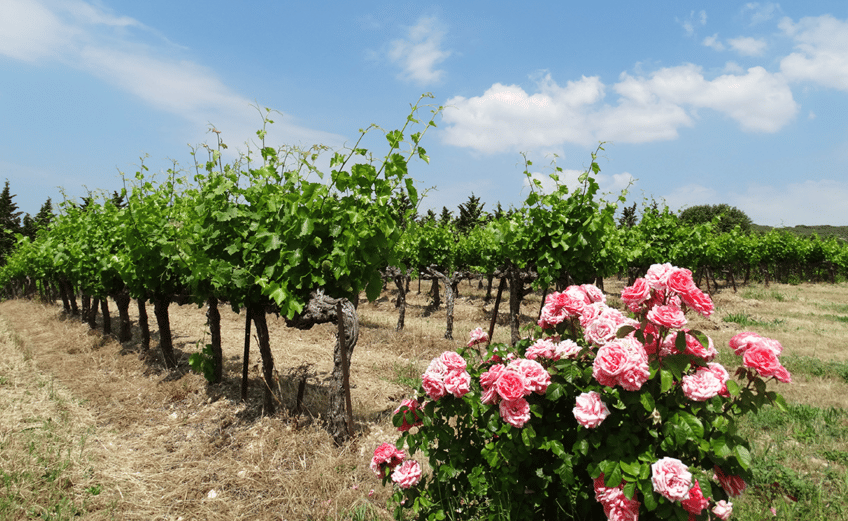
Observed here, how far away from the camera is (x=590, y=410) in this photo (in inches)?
→ 85.2

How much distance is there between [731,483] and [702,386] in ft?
1.77

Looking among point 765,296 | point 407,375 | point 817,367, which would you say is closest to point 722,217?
point 765,296

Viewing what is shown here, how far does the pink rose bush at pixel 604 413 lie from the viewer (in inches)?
82.0

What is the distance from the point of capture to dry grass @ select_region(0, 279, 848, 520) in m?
3.96

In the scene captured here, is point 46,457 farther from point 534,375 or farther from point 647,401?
point 647,401

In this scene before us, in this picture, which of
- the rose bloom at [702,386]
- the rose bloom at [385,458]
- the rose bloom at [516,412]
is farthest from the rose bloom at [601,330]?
the rose bloom at [385,458]

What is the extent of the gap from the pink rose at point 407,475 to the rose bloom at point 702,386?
1.65m

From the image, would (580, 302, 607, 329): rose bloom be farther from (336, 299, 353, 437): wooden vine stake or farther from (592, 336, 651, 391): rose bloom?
(336, 299, 353, 437): wooden vine stake

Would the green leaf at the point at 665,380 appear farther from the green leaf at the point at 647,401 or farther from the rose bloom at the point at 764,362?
the rose bloom at the point at 764,362

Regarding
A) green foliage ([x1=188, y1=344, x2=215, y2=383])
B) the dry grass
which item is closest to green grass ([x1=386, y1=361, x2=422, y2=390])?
the dry grass

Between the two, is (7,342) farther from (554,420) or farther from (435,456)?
(554,420)

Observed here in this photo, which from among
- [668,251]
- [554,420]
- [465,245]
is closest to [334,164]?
[554,420]

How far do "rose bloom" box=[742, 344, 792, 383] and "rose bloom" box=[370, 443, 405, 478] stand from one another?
2.09 m

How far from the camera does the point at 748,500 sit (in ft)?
11.7
